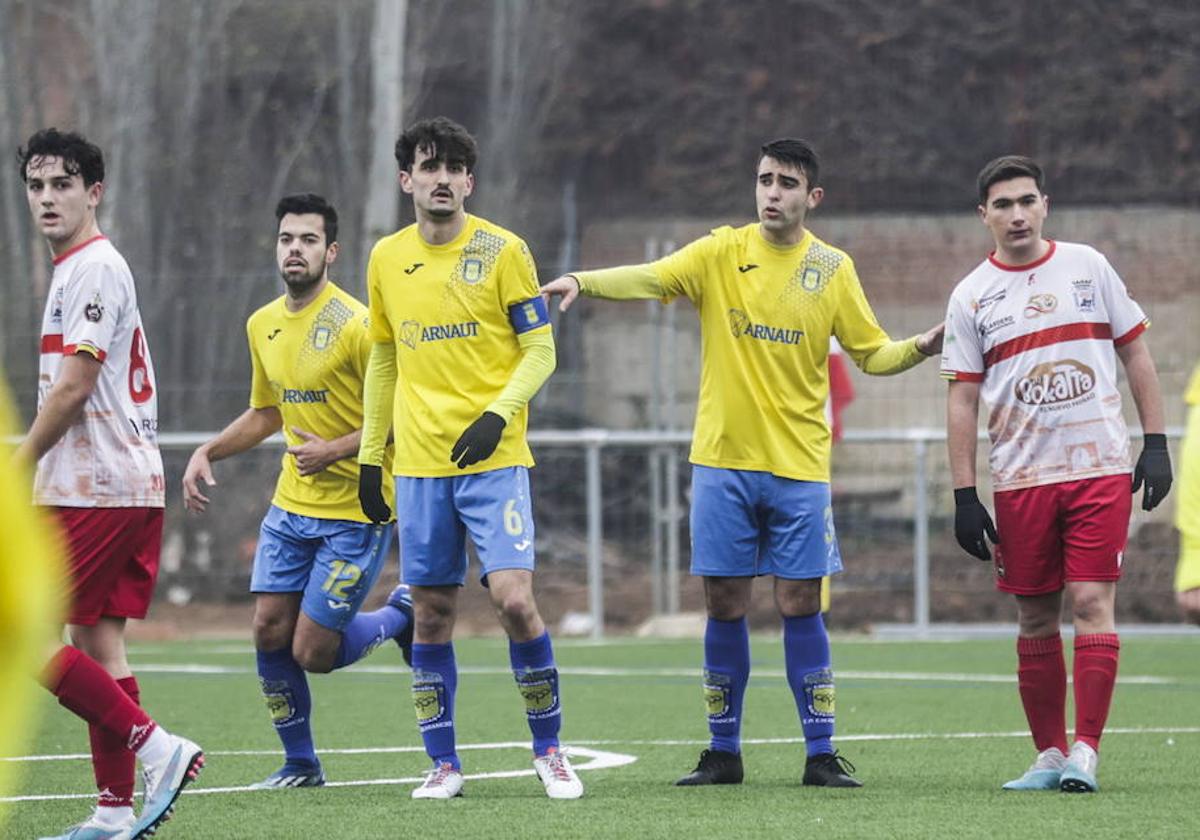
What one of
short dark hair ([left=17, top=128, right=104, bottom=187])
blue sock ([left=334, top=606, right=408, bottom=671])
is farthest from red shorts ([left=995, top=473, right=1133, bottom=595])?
short dark hair ([left=17, top=128, right=104, bottom=187])

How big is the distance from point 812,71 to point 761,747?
703 inches

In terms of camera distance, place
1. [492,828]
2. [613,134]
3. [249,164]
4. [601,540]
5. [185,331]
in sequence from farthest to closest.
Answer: [613,134] → [249,164] → [185,331] → [601,540] → [492,828]

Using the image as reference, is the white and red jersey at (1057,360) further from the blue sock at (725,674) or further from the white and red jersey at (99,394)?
the white and red jersey at (99,394)

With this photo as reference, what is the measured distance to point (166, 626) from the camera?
1666 centimetres

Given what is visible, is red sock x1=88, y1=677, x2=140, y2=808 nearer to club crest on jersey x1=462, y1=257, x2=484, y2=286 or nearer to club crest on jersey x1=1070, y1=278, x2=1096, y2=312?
club crest on jersey x1=462, y1=257, x2=484, y2=286

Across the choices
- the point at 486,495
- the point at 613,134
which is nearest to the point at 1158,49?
the point at 613,134

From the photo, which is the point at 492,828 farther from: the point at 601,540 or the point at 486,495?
the point at 601,540

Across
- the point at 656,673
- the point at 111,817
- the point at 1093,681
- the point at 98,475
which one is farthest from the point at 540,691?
the point at 656,673

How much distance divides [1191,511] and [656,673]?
736 centimetres

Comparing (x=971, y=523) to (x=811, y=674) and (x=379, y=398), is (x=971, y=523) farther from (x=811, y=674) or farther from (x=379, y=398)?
(x=379, y=398)

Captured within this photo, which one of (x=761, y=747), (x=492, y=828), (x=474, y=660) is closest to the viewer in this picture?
(x=492, y=828)

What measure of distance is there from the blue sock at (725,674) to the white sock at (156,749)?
214cm

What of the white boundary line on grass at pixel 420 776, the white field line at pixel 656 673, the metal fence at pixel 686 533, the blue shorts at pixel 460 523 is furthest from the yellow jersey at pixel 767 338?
the metal fence at pixel 686 533

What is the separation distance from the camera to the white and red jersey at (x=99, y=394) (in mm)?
6074
